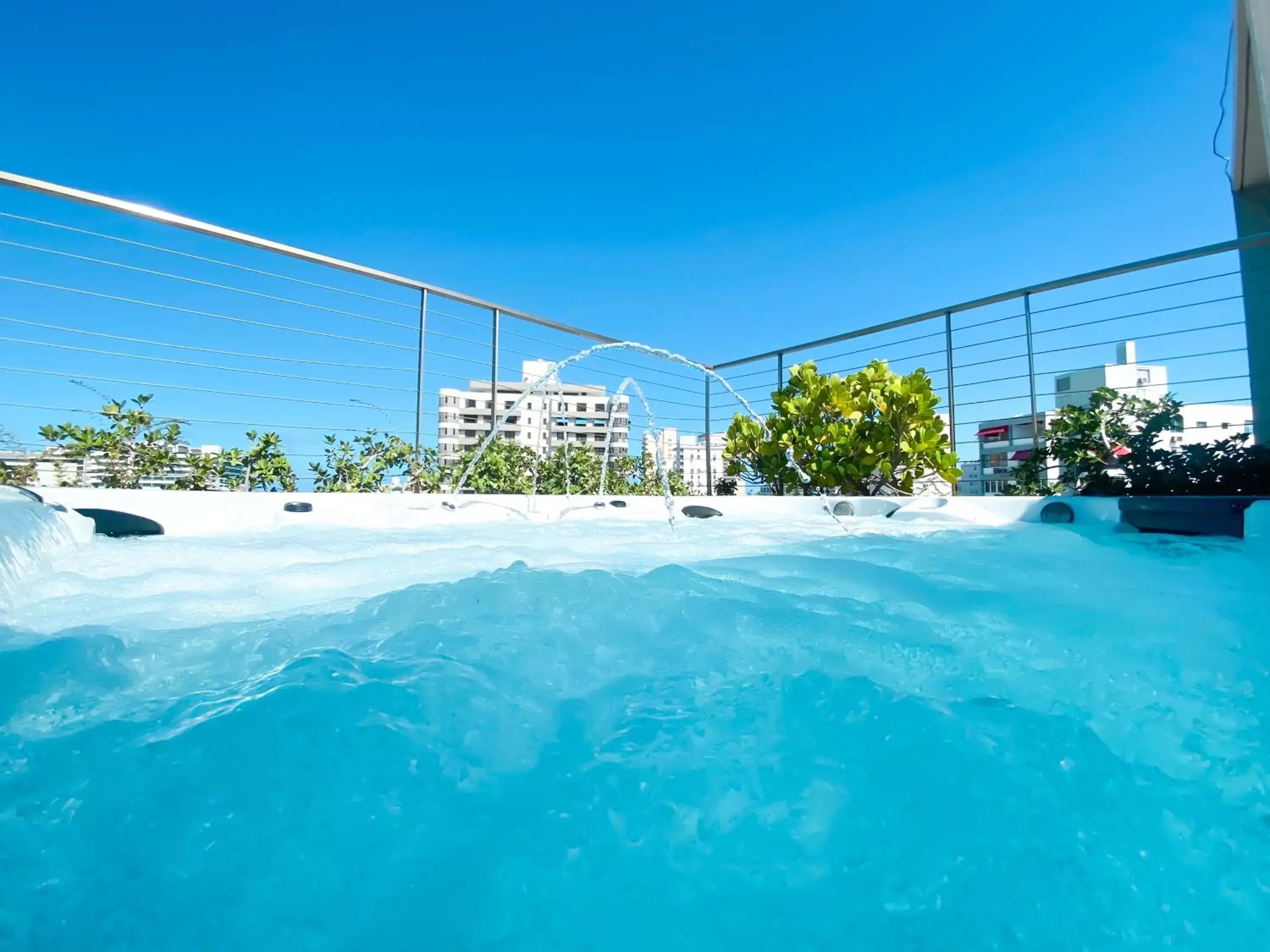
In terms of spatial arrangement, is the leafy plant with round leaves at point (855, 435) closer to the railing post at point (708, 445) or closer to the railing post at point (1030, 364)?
the railing post at point (1030, 364)

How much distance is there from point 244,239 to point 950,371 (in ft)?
13.6

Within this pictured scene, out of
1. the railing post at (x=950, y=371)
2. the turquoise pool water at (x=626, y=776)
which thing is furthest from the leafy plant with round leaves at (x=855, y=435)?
the turquoise pool water at (x=626, y=776)

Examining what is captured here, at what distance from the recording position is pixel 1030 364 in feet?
11.7

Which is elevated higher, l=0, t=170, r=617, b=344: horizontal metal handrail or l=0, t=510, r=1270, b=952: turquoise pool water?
l=0, t=170, r=617, b=344: horizontal metal handrail

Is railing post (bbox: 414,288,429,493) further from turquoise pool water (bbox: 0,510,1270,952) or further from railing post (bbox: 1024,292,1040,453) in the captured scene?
railing post (bbox: 1024,292,1040,453)

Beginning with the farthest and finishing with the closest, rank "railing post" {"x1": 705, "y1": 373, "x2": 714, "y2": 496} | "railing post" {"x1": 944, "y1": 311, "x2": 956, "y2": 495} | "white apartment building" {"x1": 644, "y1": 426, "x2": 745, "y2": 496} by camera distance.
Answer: "railing post" {"x1": 705, "y1": 373, "x2": 714, "y2": 496} → "white apartment building" {"x1": 644, "y1": 426, "x2": 745, "y2": 496} → "railing post" {"x1": 944, "y1": 311, "x2": 956, "y2": 495}

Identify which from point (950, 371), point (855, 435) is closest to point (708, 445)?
point (855, 435)

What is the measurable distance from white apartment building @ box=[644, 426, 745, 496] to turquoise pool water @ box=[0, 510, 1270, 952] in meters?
3.44

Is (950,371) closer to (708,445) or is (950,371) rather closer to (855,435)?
(855,435)

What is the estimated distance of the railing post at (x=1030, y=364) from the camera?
3.56 metres

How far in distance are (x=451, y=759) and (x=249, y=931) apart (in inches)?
9.4

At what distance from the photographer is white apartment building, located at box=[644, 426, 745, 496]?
4723 mm

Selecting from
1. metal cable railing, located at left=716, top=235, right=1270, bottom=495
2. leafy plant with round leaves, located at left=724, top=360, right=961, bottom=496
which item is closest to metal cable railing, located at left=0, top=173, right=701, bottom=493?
leafy plant with round leaves, located at left=724, top=360, right=961, bottom=496

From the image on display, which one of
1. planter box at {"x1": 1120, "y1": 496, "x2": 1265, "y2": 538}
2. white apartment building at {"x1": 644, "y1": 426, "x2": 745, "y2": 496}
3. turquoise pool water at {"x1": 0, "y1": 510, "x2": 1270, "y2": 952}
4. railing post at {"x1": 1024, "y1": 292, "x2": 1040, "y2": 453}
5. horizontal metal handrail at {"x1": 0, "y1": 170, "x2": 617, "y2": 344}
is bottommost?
turquoise pool water at {"x1": 0, "y1": 510, "x2": 1270, "y2": 952}
